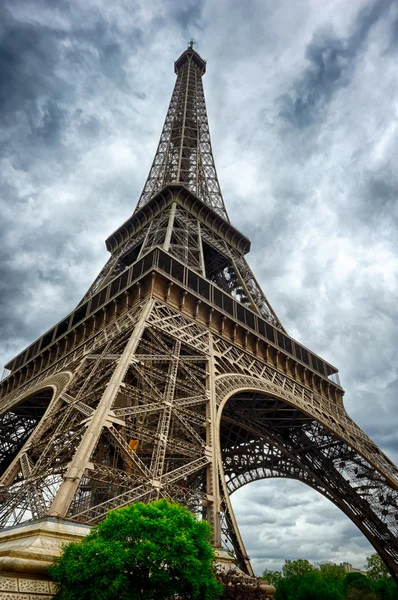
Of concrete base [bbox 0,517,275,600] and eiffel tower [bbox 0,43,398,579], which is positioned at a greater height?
eiffel tower [bbox 0,43,398,579]

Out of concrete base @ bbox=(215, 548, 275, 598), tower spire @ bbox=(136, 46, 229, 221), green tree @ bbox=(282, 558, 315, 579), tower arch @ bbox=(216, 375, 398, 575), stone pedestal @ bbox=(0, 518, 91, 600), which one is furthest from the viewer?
green tree @ bbox=(282, 558, 315, 579)

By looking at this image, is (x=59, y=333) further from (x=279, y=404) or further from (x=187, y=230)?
(x=279, y=404)

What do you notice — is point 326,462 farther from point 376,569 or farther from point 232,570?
point 376,569

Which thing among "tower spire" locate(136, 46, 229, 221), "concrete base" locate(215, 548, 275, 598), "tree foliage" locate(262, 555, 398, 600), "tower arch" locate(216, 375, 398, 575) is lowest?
"tree foliage" locate(262, 555, 398, 600)

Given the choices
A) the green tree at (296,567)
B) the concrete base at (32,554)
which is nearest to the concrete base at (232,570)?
the concrete base at (32,554)

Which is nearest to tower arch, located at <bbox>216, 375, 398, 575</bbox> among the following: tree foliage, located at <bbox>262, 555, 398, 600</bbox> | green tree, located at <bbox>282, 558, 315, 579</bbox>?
tree foliage, located at <bbox>262, 555, 398, 600</bbox>

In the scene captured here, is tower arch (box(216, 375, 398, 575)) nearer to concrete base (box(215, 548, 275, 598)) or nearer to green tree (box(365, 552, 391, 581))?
concrete base (box(215, 548, 275, 598))

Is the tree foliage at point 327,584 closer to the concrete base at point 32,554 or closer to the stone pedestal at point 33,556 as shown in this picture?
the concrete base at point 32,554
